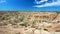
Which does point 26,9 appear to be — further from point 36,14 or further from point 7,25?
point 7,25

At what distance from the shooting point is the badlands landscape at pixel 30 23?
85.4 inches

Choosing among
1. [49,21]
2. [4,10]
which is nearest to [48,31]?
[49,21]

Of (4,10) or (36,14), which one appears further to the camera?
(4,10)

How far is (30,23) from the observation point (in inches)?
89.3

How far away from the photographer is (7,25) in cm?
235

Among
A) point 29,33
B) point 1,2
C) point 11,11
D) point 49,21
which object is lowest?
point 29,33

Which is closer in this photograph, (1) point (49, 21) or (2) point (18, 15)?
(1) point (49, 21)

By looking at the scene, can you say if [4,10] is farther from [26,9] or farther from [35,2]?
[35,2]

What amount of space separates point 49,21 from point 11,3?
711 mm

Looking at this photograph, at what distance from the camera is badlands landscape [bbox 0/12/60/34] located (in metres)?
2.17

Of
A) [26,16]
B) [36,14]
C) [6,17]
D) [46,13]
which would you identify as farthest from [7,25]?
[46,13]

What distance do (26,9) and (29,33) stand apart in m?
0.40

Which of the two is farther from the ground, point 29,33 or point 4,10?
point 4,10

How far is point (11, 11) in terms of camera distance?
7.84 ft
